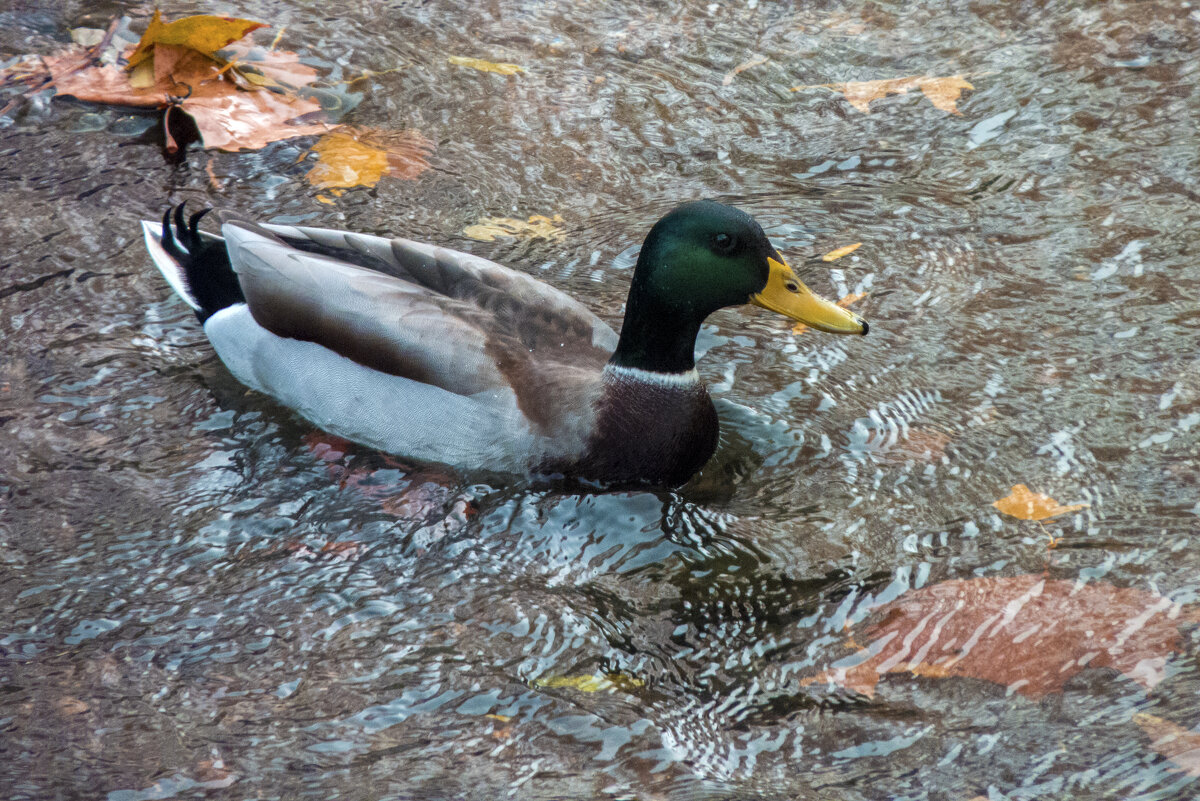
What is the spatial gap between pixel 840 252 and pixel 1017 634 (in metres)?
2.21

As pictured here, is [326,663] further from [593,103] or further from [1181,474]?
[593,103]

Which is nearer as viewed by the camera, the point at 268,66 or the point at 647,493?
the point at 647,493

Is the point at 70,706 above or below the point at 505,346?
below

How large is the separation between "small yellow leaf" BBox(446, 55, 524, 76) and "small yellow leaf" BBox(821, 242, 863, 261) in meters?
2.10

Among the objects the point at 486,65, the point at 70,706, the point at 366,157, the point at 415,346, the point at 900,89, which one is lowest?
the point at 70,706

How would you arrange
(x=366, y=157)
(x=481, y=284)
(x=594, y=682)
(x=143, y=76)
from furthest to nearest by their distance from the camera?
1. (x=143, y=76)
2. (x=366, y=157)
3. (x=481, y=284)
4. (x=594, y=682)

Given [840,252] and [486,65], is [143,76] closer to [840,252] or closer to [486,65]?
[486,65]

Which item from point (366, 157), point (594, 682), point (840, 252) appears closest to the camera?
point (594, 682)

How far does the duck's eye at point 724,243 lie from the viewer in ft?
13.4

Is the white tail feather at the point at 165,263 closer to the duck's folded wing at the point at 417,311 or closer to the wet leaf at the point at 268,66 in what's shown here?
the duck's folded wing at the point at 417,311

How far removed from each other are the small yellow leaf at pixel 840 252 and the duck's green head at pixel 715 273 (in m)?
1.18

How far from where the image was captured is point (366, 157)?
5828mm

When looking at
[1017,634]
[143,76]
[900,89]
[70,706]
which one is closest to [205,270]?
[143,76]

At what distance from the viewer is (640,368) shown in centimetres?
436
